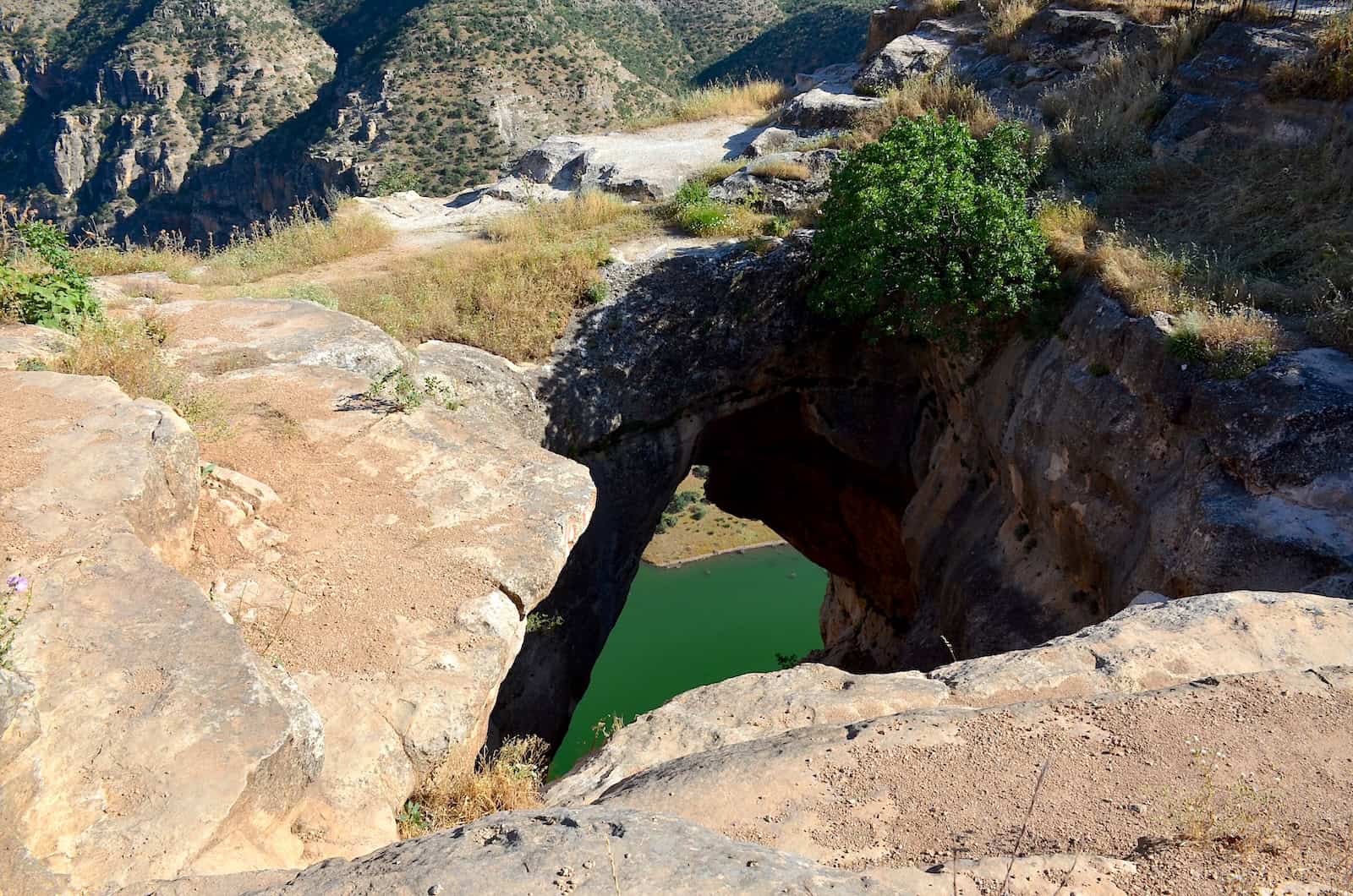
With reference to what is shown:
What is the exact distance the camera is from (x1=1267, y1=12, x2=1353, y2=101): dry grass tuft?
30.3 ft

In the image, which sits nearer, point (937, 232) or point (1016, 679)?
point (1016, 679)

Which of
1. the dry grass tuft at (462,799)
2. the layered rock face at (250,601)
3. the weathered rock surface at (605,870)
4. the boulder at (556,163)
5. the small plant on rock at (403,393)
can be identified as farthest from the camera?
the boulder at (556,163)

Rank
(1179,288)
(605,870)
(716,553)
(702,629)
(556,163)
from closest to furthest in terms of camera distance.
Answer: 1. (605,870)
2. (1179,288)
3. (556,163)
4. (702,629)
5. (716,553)

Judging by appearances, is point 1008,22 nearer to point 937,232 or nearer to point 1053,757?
point 937,232

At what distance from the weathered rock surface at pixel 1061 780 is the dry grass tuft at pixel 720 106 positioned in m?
14.3

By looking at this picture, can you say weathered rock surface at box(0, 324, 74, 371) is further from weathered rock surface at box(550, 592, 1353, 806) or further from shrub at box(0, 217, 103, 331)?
weathered rock surface at box(550, 592, 1353, 806)

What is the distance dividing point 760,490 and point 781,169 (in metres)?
4.91

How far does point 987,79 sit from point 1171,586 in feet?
31.6

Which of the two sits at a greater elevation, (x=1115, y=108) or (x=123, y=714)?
(x=1115, y=108)

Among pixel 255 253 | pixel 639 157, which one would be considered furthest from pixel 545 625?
pixel 639 157

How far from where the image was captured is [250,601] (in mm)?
4625

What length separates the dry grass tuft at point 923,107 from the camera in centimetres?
1205

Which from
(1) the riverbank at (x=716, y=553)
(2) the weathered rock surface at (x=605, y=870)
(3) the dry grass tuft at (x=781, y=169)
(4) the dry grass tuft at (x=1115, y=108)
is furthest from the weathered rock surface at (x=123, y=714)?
(1) the riverbank at (x=716, y=553)

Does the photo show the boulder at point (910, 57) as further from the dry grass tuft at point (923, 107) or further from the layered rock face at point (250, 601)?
the layered rock face at point (250, 601)
